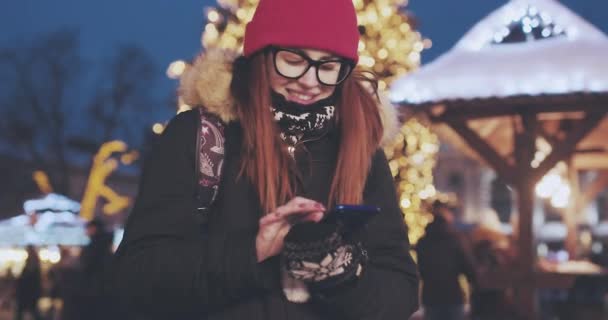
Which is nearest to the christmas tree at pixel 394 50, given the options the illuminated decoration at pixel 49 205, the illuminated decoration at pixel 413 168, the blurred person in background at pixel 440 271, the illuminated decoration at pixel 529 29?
the illuminated decoration at pixel 413 168

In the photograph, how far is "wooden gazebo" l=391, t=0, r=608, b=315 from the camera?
1009 cm

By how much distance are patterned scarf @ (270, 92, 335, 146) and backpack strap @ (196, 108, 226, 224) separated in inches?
6.2

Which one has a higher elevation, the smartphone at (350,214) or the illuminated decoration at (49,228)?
the smartphone at (350,214)

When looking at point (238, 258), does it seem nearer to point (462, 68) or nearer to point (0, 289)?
point (462, 68)

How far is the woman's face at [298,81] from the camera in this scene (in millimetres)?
1862

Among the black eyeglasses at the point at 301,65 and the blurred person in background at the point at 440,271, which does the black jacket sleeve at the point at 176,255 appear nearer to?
the black eyeglasses at the point at 301,65

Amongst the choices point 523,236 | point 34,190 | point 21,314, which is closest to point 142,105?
point 34,190

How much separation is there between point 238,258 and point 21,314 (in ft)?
40.0

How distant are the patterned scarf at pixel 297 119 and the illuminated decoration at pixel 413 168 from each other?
24.1 feet

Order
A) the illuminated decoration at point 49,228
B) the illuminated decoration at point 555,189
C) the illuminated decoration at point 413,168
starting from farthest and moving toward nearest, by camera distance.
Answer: the illuminated decoration at point 49,228 → the illuminated decoration at point 555,189 → the illuminated decoration at point 413,168

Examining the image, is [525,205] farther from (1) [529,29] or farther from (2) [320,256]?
(2) [320,256]

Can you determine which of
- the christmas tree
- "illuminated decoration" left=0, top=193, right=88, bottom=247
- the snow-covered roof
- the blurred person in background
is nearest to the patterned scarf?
the blurred person in background

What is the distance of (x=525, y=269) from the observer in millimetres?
11234

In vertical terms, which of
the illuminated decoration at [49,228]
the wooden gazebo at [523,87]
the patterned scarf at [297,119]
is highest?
the wooden gazebo at [523,87]
